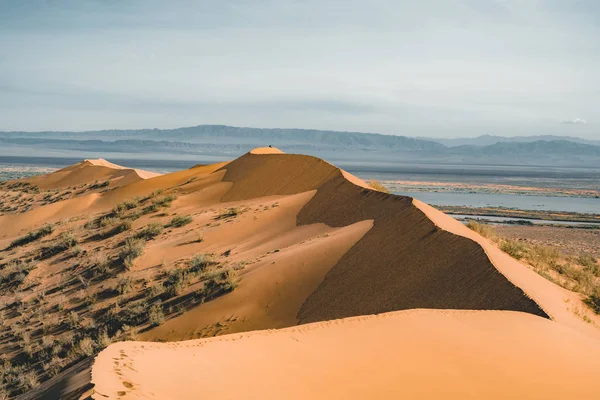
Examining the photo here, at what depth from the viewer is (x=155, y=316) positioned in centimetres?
1248

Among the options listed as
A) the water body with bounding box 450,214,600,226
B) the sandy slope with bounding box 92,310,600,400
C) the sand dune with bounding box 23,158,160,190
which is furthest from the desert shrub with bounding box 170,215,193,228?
the water body with bounding box 450,214,600,226

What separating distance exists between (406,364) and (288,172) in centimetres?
2134

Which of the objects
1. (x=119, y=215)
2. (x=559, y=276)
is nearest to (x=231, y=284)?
(x=559, y=276)

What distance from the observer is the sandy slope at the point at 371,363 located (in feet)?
22.6

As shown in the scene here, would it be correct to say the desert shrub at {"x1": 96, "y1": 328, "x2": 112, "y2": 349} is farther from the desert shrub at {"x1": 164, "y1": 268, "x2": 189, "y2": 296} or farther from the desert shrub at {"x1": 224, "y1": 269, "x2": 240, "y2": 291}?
the desert shrub at {"x1": 224, "y1": 269, "x2": 240, "y2": 291}

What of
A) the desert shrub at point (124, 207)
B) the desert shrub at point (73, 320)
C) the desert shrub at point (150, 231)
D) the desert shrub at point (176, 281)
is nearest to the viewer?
the desert shrub at point (73, 320)

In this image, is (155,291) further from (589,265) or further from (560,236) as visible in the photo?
(560,236)

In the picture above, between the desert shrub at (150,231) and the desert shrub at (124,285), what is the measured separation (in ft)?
18.8

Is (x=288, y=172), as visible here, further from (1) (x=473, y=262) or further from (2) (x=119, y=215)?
(1) (x=473, y=262)

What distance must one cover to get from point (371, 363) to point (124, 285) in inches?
372

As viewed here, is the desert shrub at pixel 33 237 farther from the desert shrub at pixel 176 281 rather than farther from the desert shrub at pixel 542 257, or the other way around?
the desert shrub at pixel 542 257

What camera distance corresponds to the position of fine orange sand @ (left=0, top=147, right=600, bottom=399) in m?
7.24

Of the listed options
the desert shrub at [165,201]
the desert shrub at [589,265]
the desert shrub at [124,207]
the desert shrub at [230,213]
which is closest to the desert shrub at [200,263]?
the desert shrub at [230,213]

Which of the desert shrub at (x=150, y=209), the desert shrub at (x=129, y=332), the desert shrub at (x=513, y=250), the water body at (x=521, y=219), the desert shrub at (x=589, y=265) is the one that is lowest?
the water body at (x=521, y=219)
